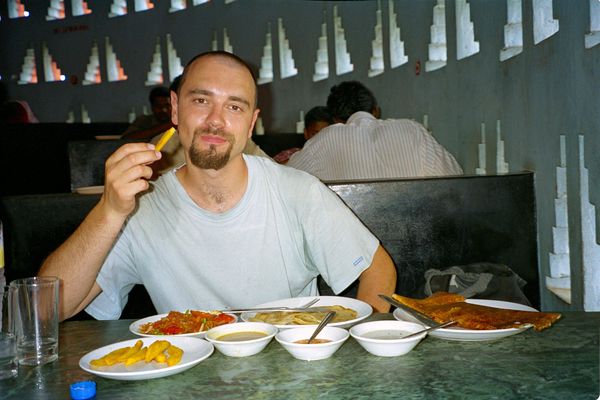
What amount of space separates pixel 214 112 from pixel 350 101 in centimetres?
189

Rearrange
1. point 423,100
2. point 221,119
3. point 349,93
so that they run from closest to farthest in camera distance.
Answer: point 221,119 < point 349,93 < point 423,100

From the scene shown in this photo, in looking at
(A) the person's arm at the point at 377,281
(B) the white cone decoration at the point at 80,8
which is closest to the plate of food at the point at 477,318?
(A) the person's arm at the point at 377,281

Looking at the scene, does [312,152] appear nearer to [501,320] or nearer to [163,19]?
[501,320]

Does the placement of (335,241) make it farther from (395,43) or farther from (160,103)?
(395,43)

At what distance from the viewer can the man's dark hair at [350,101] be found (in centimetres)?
356

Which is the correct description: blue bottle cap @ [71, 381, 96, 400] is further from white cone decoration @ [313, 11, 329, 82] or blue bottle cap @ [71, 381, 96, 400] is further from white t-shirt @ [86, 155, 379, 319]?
white cone decoration @ [313, 11, 329, 82]

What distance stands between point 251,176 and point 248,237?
0.61ft

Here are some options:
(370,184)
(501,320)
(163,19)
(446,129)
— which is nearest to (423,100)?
(446,129)

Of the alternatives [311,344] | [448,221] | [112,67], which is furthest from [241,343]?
[112,67]

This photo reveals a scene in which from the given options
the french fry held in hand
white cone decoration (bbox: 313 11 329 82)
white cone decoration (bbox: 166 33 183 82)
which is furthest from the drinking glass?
white cone decoration (bbox: 166 33 183 82)

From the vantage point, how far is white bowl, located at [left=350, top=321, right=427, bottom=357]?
1.04 meters

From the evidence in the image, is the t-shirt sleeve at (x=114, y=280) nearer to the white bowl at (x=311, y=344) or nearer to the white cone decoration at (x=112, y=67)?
the white bowl at (x=311, y=344)

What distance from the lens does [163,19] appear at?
10477 mm

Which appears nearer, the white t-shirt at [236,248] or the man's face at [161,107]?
the white t-shirt at [236,248]
